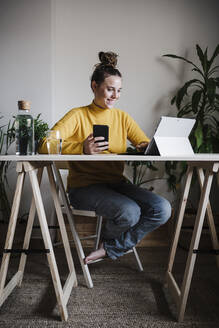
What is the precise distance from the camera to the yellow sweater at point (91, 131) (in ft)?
5.72

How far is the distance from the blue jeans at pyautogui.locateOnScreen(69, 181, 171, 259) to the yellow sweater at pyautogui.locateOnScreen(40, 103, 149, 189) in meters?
0.07

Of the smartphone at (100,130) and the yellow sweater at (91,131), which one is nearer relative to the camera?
the smartphone at (100,130)

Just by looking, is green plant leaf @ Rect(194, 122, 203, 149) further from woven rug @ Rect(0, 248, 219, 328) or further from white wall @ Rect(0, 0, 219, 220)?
woven rug @ Rect(0, 248, 219, 328)

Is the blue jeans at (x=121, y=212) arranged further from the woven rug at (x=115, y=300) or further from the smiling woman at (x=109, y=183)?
the woven rug at (x=115, y=300)

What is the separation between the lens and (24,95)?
8.10 ft

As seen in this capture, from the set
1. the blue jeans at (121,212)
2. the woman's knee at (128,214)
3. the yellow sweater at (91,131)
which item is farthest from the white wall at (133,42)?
the woman's knee at (128,214)

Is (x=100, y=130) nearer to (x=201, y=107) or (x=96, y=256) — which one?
(x=96, y=256)

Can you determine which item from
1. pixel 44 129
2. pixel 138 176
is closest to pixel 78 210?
pixel 44 129

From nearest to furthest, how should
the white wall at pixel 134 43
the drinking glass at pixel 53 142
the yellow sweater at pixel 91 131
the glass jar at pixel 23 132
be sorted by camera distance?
the glass jar at pixel 23 132 → the drinking glass at pixel 53 142 → the yellow sweater at pixel 91 131 → the white wall at pixel 134 43

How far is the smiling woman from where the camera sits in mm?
1596

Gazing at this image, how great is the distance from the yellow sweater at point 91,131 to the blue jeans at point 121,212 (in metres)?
0.07

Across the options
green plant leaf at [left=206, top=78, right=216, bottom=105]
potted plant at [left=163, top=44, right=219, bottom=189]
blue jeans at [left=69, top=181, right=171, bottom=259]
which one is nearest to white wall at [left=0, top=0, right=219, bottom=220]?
potted plant at [left=163, top=44, right=219, bottom=189]

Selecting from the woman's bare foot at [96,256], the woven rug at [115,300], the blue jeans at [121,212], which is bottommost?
the woven rug at [115,300]

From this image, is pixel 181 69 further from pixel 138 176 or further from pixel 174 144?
pixel 174 144
